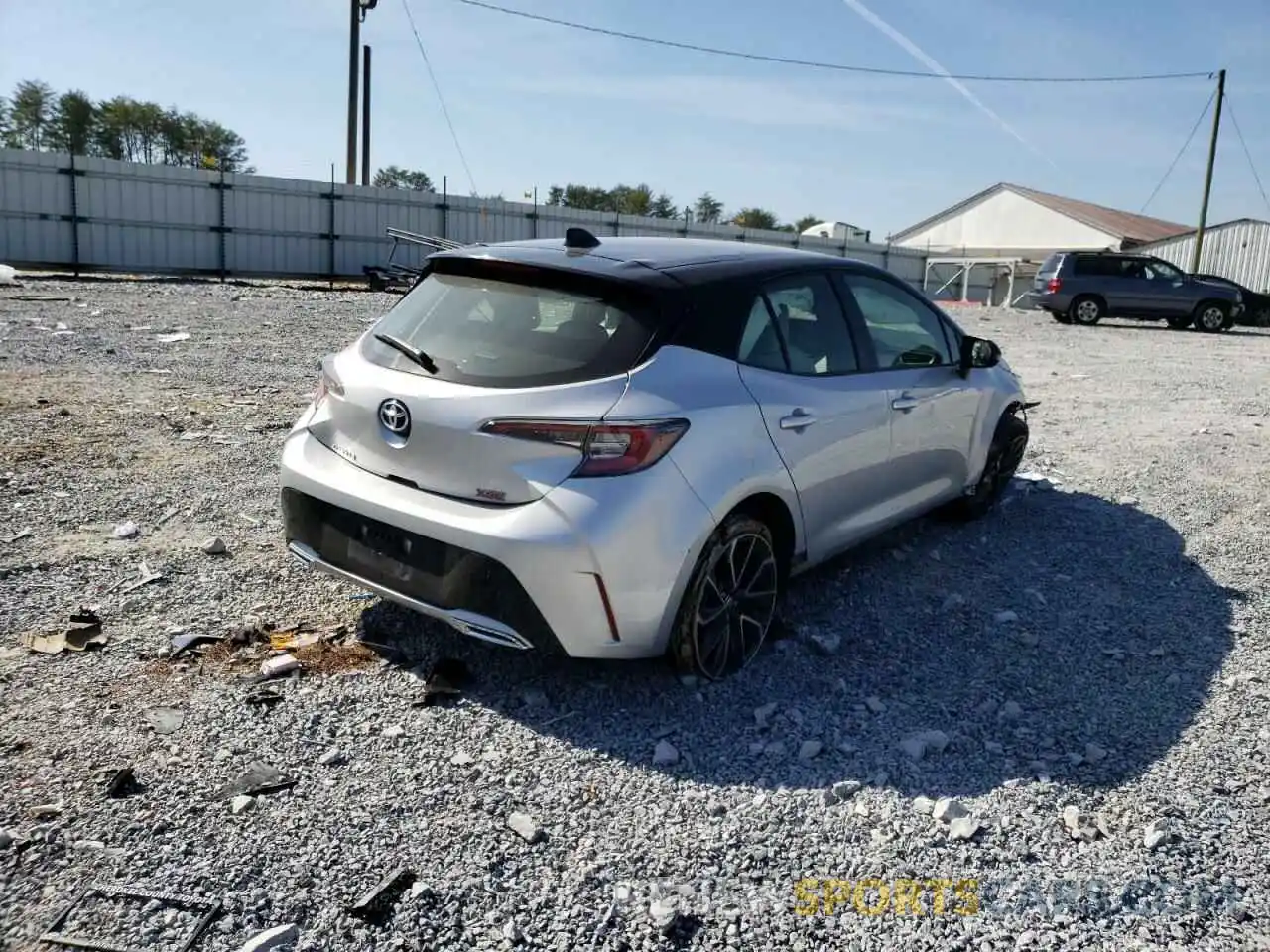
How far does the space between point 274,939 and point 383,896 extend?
0.91 ft

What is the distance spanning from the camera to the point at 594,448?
3.38 m

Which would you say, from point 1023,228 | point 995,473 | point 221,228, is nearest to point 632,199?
point 1023,228

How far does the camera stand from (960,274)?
36.5 m

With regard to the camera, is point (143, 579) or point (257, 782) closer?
point (257, 782)

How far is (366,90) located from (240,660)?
2781 centimetres

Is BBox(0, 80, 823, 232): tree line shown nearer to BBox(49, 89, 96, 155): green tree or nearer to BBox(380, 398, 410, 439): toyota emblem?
BBox(49, 89, 96, 155): green tree

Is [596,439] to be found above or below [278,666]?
above

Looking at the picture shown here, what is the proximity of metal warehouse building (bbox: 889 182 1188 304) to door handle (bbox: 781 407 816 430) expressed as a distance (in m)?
40.2

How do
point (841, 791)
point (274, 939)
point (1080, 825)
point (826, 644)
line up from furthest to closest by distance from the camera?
point (826, 644) → point (841, 791) → point (1080, 825) → point (274, 939)

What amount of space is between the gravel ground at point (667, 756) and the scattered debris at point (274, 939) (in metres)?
0.03

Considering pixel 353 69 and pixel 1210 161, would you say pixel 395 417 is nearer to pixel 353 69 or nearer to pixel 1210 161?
pixel 353 69

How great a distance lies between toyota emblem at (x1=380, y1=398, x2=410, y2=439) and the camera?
3611 millimetres

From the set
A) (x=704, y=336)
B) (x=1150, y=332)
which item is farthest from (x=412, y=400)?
(x=1150, y=332)

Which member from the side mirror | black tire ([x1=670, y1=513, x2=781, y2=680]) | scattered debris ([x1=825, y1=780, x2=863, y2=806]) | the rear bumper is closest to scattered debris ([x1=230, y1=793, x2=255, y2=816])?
the rear bumper
